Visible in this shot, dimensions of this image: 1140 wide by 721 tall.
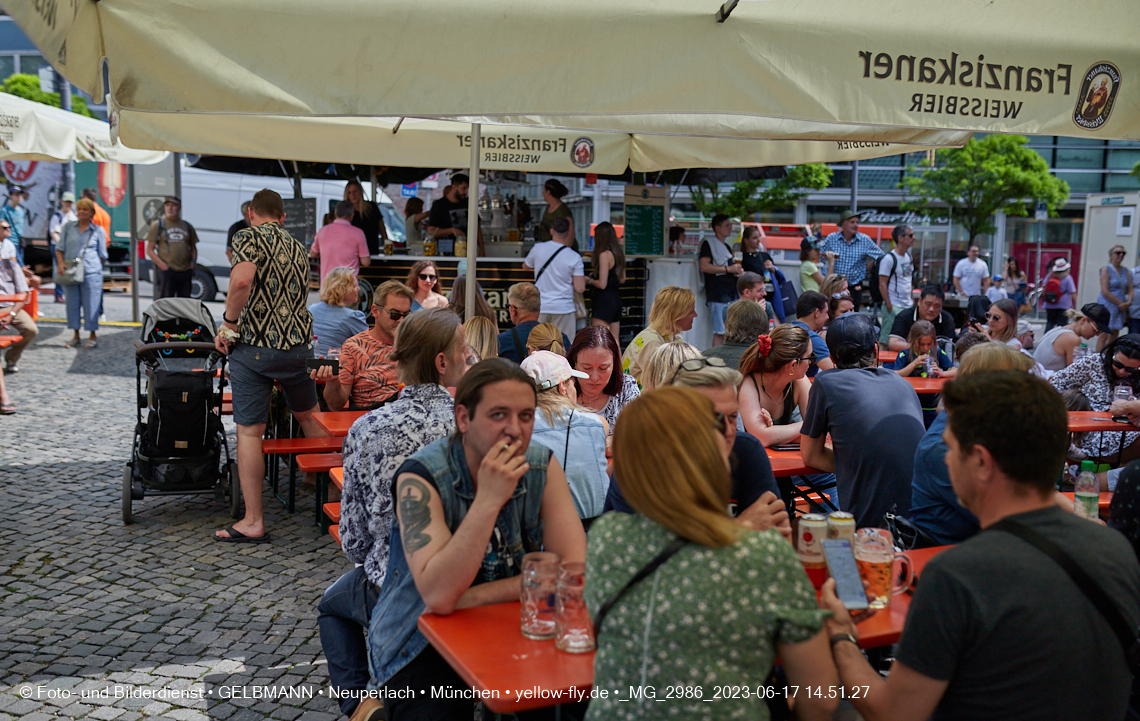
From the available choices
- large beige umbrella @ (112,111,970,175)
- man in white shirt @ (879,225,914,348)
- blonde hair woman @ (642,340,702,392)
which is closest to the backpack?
man in white shirt @ (879,225,914,348)

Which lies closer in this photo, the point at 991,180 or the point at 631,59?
the point at 631,59

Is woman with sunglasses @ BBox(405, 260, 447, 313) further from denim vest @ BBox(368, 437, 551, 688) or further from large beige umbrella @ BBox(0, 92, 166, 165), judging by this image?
denim vest @ BBox(368, 437, 551, 688)

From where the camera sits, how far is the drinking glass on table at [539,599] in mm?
2350

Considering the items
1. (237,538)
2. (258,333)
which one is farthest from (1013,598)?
(237,538)

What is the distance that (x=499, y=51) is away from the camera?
→ 3.27m

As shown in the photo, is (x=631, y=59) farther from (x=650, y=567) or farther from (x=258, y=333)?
(x=258, y=333)

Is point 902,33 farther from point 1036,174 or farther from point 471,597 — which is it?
point 1036,174

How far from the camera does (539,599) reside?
235cm

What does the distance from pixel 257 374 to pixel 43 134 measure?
561 cm

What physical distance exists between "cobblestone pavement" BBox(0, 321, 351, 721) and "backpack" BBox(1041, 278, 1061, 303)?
15.5m

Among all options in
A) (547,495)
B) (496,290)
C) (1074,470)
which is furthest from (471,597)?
(496,290)

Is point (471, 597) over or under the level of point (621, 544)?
under

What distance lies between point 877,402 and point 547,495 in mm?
1944

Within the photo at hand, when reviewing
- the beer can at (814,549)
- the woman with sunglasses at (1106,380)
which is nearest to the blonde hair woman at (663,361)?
the beer can at (814,549)
